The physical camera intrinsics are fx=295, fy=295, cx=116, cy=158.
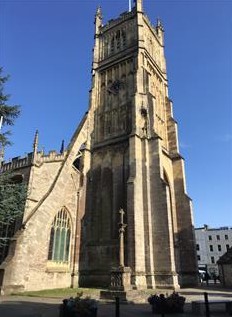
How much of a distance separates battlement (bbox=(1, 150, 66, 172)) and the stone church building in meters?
0.09

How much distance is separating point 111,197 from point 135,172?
11.6 feet

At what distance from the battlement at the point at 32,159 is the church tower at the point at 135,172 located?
3946 millimetres

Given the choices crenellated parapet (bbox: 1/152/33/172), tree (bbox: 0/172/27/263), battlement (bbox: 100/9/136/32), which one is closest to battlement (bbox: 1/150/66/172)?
crenellated parapet (bbox: 1/152/33/172)

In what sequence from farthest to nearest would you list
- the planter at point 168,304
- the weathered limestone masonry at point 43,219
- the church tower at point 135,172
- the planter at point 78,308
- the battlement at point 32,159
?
the battlement at point 32,159 < the church tower at point 135,172 < the weathered limestone masonry at point 43,219 < the planter at point 168,304 < the planter at point 78,308

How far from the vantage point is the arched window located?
21.8 metres

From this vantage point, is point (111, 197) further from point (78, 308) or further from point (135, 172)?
point (78, 308)

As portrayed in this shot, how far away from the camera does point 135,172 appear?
23.5m

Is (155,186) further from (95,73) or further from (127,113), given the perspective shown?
(95,73)

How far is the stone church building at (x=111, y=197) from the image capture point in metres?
20.3

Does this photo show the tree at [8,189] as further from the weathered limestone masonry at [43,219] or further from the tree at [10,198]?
the weathered limestone masonry at [43,219]

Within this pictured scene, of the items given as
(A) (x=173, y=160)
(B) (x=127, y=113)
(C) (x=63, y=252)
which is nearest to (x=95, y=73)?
(B) (x=127, y=113)

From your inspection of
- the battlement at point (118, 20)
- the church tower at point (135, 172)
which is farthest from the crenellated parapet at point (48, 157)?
the battlement at point (118, 20)

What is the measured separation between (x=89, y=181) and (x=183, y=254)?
10.6 m

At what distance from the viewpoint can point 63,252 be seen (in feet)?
74.5
